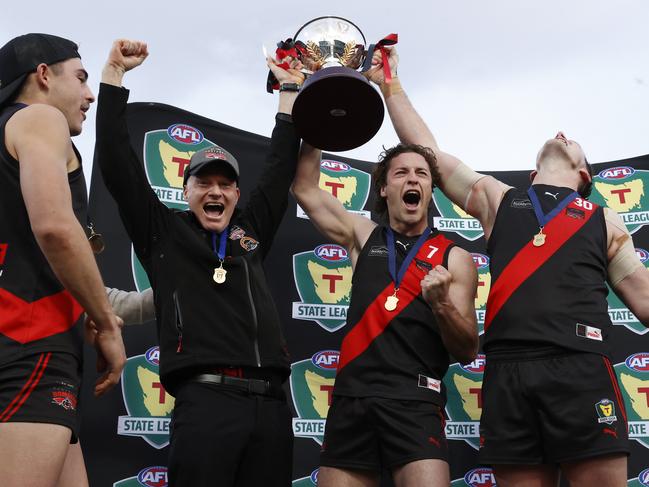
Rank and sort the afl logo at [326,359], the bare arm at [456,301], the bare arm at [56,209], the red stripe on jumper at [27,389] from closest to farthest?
the red stripe on jumper at [27,389]
the bare arm at [56,209]
the bare arm at [456,301]
the afl logo at [326,359]

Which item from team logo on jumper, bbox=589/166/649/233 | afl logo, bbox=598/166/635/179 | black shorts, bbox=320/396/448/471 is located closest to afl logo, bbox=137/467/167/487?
black shorts, bbox=320/396/448/471

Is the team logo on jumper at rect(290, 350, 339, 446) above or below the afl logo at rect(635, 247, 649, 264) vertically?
below

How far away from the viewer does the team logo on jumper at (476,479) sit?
482 centimetres

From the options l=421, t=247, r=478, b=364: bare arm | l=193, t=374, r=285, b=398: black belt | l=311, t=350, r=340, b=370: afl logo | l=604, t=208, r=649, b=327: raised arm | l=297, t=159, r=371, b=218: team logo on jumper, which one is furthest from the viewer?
l=297, t=159, r=371, b=218: team logo on jumper

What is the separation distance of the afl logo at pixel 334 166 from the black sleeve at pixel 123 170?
69.6 inches

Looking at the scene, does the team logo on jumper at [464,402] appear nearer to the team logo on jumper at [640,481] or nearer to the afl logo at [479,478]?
the afl logo at [479,478]

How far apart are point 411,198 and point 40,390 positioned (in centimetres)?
244

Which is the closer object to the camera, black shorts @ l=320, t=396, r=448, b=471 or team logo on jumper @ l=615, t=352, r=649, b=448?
black shorts @ l=320, t=396, r=448, b=471

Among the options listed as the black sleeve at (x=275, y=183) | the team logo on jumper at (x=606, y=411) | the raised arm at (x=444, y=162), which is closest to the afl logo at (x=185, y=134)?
the black sleeve at (x=275, y=183)

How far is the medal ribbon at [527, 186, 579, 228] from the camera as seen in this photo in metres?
4.11

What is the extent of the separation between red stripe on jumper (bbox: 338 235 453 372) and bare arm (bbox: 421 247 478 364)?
13 centimetres

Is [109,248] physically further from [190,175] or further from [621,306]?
[621,306]

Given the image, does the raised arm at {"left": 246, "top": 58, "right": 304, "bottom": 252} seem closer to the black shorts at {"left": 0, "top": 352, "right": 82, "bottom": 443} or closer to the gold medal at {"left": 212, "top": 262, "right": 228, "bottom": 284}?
the gold medal at {"left": 212, "top": 262, "right": 228, "bottom": 284}

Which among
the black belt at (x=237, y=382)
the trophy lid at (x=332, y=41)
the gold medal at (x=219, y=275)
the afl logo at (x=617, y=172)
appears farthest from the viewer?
the afl logo at (x=617, y=172)
